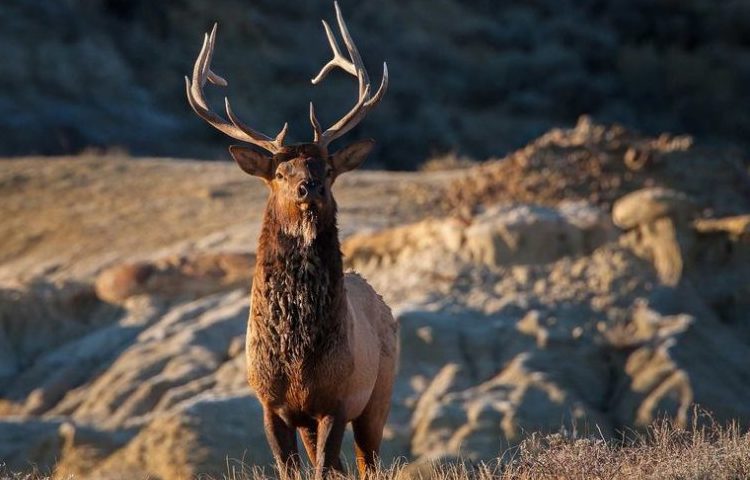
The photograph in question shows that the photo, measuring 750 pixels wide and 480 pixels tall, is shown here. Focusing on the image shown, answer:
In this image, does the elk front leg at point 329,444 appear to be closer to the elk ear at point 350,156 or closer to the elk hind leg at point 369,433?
the elk hind leg at point 369,433

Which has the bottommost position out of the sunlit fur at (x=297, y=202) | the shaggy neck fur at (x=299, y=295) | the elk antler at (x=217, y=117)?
the shaggy neck fur at (x=299, y=295)

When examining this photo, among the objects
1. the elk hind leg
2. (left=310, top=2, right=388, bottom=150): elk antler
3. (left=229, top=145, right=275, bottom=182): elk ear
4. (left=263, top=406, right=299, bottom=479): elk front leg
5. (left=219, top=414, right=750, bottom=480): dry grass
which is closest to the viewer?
(left=219, top=414, right=750, bottom=480): dry grass

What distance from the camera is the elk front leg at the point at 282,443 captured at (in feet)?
33.8

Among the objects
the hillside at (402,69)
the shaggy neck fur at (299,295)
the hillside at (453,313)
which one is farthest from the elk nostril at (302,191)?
the hillside at (402,69)

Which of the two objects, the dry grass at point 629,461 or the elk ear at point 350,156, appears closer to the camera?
the dry grass at point 629,461

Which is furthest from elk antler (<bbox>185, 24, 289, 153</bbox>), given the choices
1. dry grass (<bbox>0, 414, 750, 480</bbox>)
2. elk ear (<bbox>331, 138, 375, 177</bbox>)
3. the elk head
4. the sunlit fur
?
dry grass (<bbox>0, 414, 750, 480</bbox>)

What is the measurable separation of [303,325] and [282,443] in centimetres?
72

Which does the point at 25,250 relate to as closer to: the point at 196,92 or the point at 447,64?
the point at 196,92

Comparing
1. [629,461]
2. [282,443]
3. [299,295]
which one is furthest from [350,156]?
[629,461]

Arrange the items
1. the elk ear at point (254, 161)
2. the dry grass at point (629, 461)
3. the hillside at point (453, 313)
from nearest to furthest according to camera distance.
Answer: the dry grass at point (629, 461), the elk ear at point (254, 161), the hillside at point (453, 313)

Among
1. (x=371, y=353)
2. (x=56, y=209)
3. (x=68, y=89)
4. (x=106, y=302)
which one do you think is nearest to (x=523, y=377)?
(x=106, y=302)

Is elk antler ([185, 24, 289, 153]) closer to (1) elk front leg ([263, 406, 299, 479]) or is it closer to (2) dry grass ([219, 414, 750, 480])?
(1) elk front leg ([263, 406, 299, 479])

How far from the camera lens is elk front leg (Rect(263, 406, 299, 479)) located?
1029 centimetres

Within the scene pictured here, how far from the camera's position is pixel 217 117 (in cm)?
1150
